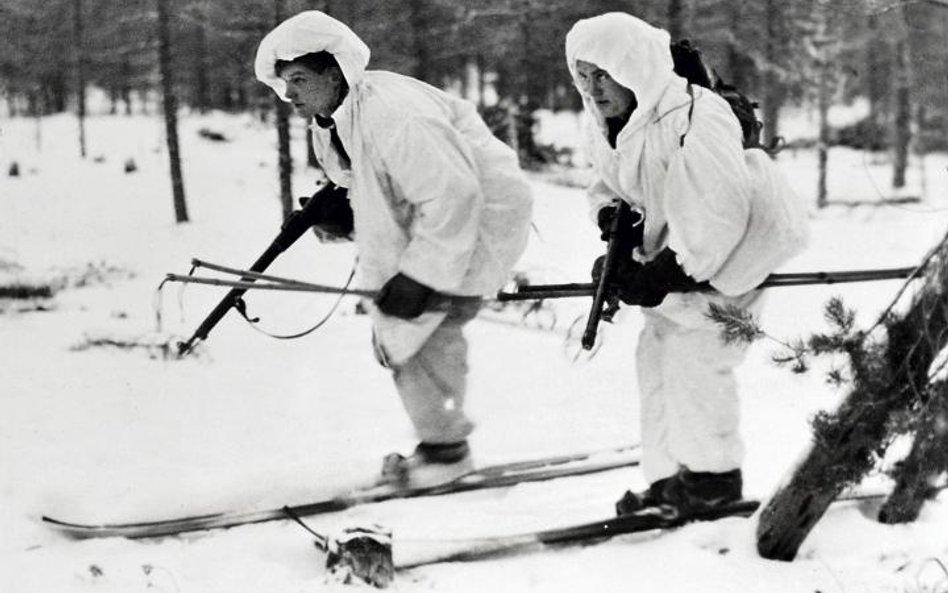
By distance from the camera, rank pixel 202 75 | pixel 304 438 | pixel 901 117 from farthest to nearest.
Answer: pixel 202 75 → pixel 901 117 → pixel 304 438

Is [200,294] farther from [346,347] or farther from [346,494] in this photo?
[346,494]

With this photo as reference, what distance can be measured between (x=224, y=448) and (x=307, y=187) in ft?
43.2

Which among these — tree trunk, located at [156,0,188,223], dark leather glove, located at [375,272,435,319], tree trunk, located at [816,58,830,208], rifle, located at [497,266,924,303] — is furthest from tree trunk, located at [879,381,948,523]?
tree trunk, located at [816,58,830,208]

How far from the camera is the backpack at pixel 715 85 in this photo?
156 inches

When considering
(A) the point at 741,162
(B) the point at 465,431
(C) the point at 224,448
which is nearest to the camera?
(A) the point at 741,162

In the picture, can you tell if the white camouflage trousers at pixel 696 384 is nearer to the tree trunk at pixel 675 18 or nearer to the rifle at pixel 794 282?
the rifle at pixel 794 282

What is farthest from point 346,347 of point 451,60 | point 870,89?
point 870,89

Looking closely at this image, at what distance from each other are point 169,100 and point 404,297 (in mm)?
10700

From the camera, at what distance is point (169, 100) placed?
45.3 feet

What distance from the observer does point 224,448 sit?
5.14 metres

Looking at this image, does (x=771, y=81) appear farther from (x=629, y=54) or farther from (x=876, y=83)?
(x=629, y=54)

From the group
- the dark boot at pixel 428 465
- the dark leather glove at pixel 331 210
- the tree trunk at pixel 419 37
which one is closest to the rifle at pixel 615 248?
the dark boot at pixel 428 465

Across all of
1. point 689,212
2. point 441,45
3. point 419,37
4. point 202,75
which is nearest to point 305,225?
point 689,212

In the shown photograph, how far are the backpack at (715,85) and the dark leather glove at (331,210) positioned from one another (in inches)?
66.5
